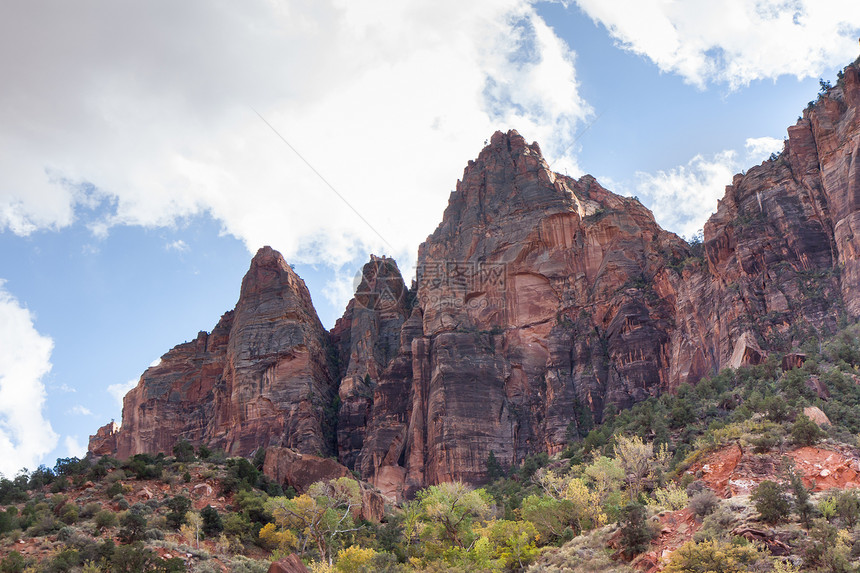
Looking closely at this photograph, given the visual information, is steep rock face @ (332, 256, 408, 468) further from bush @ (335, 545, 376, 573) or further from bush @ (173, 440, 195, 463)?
bush @ (335, 545, 376, 573)

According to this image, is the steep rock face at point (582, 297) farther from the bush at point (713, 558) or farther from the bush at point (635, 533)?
the bush at point (713, 558)

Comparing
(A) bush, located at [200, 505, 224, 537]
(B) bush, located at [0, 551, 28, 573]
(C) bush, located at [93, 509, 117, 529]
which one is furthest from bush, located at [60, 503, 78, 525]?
(B) bush, located at [0, 551, 28, 573]

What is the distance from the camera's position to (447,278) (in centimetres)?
12475

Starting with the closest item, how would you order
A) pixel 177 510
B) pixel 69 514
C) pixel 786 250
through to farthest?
pixel 69 514
pixel 177 510
pixel 786 250

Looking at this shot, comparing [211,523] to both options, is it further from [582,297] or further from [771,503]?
[582,297]

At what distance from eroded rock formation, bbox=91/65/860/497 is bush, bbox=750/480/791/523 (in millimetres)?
44989

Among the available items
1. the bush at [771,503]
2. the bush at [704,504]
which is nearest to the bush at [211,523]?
the bush at [704,504]

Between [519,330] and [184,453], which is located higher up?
[519,330]

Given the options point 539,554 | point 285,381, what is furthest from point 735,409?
point 285,381

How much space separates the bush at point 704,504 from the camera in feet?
155

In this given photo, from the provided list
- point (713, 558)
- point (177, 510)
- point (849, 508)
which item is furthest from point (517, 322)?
point (713, 558)

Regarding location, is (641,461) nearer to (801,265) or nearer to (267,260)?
(801,265)

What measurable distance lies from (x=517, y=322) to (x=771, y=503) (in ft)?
246

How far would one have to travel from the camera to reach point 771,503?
4400 centimetres
